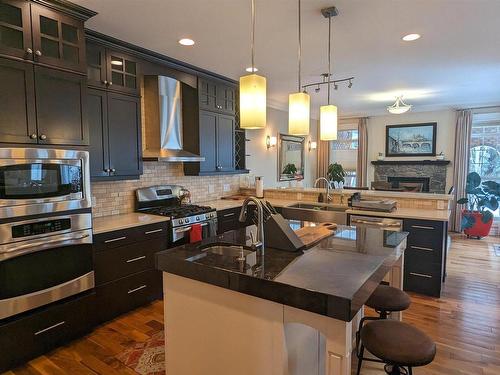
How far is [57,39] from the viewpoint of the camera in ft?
8.00

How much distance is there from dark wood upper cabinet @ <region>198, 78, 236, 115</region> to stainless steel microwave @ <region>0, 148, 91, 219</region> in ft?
6.80

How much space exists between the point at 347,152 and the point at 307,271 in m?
7.32

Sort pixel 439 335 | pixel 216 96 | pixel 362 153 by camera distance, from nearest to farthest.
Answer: pixel 439 335, pixel 216 96, pixel 362 153

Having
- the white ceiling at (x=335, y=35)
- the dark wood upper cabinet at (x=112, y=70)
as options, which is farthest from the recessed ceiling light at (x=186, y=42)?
A: the dark wood upper cabinet at (x=112, y=70)

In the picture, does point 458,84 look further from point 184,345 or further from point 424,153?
point 184,345

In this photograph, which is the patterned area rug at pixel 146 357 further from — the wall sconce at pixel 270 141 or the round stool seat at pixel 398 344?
the wall sconce at pixel 270 141

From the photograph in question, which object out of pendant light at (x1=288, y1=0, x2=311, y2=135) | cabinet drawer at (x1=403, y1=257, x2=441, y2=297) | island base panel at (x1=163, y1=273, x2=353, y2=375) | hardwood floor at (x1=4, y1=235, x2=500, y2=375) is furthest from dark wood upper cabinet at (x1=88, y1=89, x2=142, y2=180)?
cabinet drawer at (x1=403, y1=257, x2=441, y2=297)

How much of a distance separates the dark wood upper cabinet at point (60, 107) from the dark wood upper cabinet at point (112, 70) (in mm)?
458

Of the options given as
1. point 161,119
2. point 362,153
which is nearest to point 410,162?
point 362,153

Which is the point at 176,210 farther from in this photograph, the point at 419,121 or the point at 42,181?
the point at 419,121

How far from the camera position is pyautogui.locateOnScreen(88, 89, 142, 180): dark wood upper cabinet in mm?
3014

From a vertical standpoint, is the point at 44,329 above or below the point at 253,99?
below

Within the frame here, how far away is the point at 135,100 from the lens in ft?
11.1

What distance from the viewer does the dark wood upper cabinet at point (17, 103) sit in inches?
84.4
